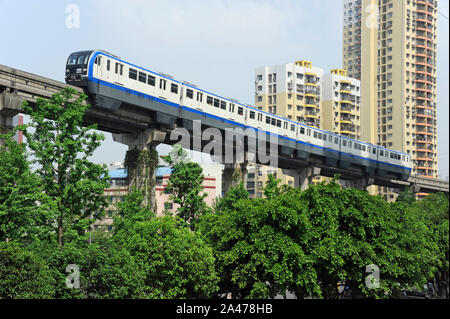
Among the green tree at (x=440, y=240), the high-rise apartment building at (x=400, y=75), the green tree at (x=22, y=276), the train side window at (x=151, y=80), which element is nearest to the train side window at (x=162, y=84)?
the train side window at (x=151, y=80)

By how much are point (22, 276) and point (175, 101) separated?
28253mm

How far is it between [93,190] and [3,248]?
7506mm

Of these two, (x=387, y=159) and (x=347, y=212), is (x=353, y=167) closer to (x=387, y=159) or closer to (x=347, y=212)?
(x=387, y=159)

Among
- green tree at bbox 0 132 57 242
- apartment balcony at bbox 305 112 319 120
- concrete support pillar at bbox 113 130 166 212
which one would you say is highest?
apartment balcony at bbox 305 112 319 120

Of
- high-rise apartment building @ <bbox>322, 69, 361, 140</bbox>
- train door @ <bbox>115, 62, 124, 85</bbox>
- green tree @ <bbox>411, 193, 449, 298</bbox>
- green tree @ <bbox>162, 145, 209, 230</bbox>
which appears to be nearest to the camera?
green tree @ <bbox>162, 145, 209, 230</bbox>

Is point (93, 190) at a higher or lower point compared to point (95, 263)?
higher

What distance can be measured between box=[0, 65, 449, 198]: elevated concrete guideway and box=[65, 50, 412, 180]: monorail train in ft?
4.09

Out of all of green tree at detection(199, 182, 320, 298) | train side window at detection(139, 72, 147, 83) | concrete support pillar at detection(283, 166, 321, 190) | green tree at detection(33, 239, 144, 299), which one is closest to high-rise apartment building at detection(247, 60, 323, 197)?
concrete support pillar at detection(283, 166, 321, 190)

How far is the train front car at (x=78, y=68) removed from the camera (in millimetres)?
38188

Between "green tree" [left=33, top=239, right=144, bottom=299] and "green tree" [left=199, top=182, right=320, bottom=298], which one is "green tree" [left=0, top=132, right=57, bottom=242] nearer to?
"green tree" [left=33, top=239, right=144, bottom=299]

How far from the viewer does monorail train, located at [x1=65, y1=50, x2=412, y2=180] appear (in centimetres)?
3891

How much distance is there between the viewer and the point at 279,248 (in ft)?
96.6
